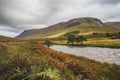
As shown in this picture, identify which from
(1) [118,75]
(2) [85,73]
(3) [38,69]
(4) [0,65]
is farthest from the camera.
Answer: (1) [118,75]

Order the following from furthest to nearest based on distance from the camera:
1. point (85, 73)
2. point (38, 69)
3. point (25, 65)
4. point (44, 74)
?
1. point (85, 73)
2. point (25, 65)
3. point (38, 69)
4. point (44, 74)

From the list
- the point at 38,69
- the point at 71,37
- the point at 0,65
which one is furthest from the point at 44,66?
the point at 71,37

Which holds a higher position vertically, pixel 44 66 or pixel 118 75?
pixel 44 66

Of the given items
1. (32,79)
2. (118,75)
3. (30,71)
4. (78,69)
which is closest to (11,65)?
(30,71)

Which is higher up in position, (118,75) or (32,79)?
(32,79)

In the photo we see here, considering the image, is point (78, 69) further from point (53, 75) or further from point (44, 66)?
point (53, 75)

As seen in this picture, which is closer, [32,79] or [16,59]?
[32,79]

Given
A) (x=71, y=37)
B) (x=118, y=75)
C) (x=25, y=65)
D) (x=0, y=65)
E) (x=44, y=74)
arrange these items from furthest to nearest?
(x=71, y=37) → (x=118, y=75) → (x=0, y=65) → (x=25, y=65) → (x=44, y=74)

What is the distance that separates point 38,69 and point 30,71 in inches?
17.2

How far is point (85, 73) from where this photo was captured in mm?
14531

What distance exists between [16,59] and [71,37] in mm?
171992

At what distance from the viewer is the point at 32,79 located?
1038 centimetres

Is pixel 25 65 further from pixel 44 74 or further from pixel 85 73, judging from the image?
pixel 85 73

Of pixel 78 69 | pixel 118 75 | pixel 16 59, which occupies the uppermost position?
pixel 16 59
